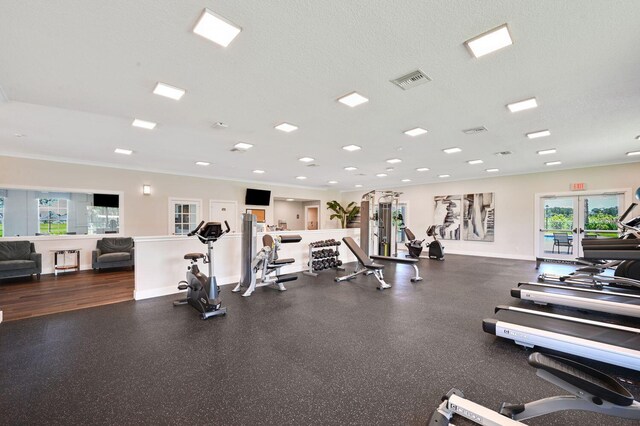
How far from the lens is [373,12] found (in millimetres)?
1926

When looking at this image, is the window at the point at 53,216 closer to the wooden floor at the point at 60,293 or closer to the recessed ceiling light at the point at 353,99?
the wooden floor at the point at 60,293

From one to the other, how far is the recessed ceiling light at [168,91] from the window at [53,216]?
20.0 feet

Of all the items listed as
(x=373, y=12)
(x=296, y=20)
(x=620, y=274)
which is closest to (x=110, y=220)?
(x=296, y=20)

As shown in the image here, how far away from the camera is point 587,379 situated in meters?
1.11

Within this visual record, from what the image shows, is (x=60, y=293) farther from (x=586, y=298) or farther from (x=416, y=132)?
(x=586, y=298)

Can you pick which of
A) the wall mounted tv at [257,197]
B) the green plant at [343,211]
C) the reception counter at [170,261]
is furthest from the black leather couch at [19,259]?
the green plant at [343,211]

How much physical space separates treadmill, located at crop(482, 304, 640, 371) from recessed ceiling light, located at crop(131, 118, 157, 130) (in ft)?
17.1

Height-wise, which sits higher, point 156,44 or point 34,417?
point 156,44

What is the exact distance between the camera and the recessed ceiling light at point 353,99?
10.5 feet

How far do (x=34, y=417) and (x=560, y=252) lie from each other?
10941 millimetres

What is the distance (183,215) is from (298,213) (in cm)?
692

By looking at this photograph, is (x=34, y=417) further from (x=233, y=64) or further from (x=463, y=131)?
(x=463, y=131)

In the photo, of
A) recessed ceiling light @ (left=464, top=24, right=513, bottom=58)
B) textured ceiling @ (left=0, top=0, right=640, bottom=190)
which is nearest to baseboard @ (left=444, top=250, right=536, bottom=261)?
textured ceiling @ (left=0, top=0, right=640, bottom=190)

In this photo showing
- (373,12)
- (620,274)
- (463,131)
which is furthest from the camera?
(463,131)
